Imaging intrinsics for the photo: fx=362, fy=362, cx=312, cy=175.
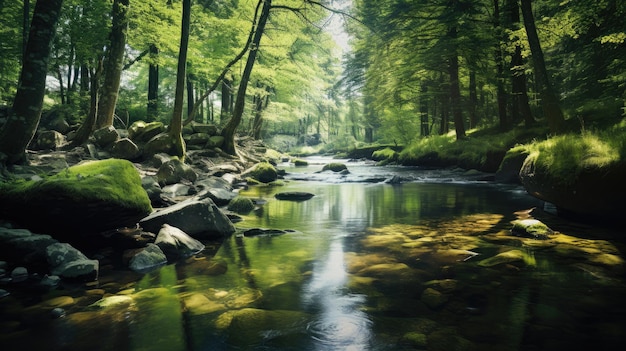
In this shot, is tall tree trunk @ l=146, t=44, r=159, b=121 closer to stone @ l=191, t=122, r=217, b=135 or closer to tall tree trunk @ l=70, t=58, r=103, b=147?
stone @ l=191, t=122, r=217, b=135

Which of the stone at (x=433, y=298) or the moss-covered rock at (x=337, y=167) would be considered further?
the moss-covered rock at (x=337, y=167)

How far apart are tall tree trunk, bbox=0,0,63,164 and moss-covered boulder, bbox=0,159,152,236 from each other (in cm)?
169

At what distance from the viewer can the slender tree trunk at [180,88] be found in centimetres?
1233

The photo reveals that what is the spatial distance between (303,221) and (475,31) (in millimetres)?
13826

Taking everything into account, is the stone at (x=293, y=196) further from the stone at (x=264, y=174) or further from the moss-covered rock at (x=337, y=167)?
the moss-covered rock at (x=337, y=167)

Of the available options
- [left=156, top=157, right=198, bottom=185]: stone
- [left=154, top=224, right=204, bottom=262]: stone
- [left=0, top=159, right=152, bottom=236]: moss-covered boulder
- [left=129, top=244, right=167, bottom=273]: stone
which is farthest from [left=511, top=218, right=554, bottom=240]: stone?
[left=156, top=157, right=198, bottom=185]: stone

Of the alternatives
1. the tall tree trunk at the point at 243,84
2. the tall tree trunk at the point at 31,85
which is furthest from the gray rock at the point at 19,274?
the tall tree trunk at the point at 243,84

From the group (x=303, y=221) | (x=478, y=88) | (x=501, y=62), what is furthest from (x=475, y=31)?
(x=303, y=221)

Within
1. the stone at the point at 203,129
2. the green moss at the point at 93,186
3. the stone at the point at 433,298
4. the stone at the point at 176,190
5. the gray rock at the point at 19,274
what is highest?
the stone at the point at 203,129

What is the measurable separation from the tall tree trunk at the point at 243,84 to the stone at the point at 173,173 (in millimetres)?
6153

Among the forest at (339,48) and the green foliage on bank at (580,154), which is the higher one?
the forest at (339,48)

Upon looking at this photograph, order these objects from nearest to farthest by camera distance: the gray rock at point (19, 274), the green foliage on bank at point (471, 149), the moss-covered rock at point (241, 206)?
the gray rock at point (19, 274), the moss-covered rock at point (241, 206), the green foliage on bank at point (471, 149)

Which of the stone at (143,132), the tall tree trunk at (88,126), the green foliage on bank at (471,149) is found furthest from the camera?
the green foliage on bank at (471,149)

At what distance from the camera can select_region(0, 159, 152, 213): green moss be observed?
15.2 ft
